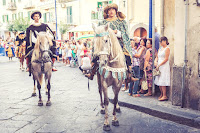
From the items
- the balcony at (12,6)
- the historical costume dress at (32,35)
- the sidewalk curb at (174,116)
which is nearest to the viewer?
the sidewalk curb at (174,116)

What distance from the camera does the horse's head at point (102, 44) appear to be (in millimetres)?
4547

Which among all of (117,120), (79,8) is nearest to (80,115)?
(117,120)

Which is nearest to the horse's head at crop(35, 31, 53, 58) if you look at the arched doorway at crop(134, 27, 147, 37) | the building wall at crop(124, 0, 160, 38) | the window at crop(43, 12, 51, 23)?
the building wall at crop(124, 0, 160, 38)

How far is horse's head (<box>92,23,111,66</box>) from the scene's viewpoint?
4.55 metres

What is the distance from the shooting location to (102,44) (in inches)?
182

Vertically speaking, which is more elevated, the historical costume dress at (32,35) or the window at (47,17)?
the window at (47,17)

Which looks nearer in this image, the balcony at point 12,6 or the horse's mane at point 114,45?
the horse's mane at point 114,45

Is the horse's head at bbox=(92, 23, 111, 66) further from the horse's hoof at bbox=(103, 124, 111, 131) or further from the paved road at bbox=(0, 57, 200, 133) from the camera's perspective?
the paved road at bbox=(0, 57, 200, 133)

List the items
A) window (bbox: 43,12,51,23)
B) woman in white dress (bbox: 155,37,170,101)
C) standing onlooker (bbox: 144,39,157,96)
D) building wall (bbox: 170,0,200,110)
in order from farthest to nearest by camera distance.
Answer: window (bbox: 43,12,51,23) < standing onlooker (bbox: 144,39,157,96) < woman in white dress (bbox: 155,37,170,101) < building wall (bbox: 170,0,200,110)

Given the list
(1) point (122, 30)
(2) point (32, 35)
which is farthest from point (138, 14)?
(1) point (122, 30)

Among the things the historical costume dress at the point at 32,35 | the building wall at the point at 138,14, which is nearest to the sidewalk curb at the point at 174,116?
the historical costume dress at the point at 32,35

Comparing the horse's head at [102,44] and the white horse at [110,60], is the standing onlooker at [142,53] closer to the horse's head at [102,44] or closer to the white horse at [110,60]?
the white horse at [110,60]

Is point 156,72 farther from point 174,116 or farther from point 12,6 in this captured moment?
point 12,6

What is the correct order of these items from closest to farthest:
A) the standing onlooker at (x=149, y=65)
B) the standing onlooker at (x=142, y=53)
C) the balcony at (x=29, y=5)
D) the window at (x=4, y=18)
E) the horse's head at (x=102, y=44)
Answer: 1. the horse's head at (x=102, y=44)
2. the standing onlooker at (x=149, y=65)
3. the standing onlooker at (x=142, y=53)
4. the balcony at (x=29, y=5)
5. the window at (x=4, y=18)
